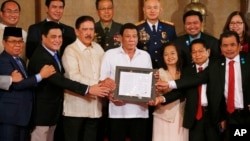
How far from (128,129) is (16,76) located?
108cm

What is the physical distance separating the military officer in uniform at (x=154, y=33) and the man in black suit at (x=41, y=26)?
0.70 meters

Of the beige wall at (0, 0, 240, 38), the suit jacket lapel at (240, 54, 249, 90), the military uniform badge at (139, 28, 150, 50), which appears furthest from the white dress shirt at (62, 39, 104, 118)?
the beige wall at (0, 0, 240, 38)

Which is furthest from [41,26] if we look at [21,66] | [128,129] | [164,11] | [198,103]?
[164,11]

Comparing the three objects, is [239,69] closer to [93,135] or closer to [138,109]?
[138,109]

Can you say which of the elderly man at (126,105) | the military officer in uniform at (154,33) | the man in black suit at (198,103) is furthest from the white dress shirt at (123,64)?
the military officer in uniform at (154,33)

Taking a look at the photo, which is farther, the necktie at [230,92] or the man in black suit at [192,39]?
the man in black suit at [192,39]

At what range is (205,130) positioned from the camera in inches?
151

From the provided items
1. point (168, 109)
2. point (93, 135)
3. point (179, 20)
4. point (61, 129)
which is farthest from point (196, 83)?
point (179, 20)

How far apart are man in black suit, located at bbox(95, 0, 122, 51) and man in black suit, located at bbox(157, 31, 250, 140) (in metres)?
0.93

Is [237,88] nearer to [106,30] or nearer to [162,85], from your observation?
[162,85]

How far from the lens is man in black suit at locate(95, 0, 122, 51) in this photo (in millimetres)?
4391

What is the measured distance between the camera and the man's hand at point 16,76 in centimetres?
359

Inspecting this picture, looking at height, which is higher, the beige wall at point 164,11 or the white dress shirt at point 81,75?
the beige wall at point 164,11

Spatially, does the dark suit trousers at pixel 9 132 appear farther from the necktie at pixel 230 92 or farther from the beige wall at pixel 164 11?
the beige wall at pixel 164 11
